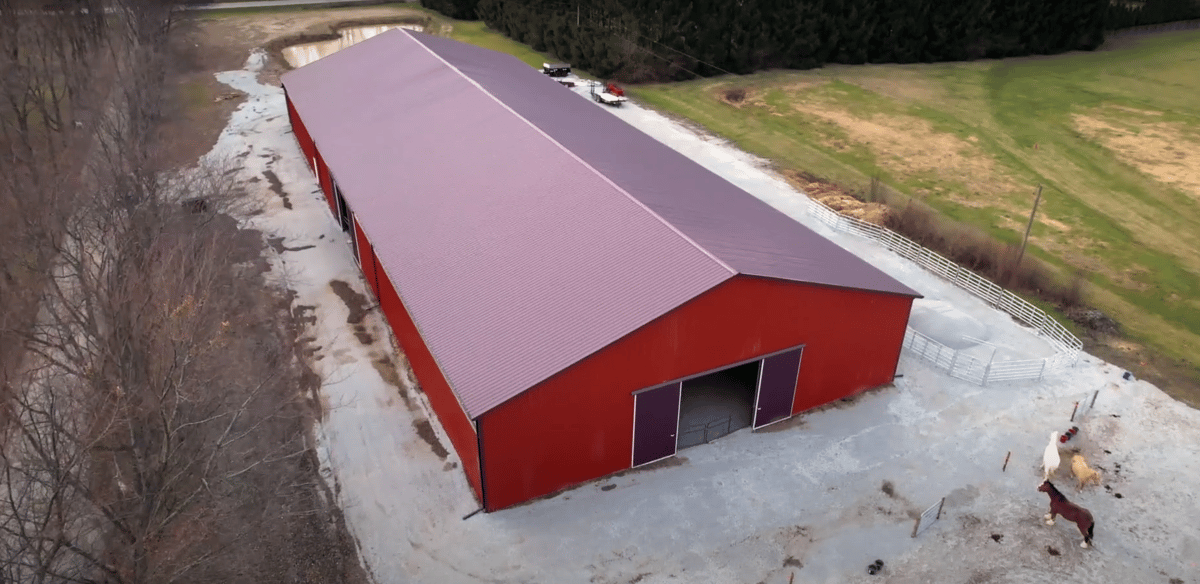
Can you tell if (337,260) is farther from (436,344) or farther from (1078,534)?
(1078,534)

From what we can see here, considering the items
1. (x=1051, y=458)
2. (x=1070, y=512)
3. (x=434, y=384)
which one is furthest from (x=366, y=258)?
(x=1070, y=512)

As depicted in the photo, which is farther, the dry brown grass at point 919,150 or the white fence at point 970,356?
the dry brown grass at point 919,150

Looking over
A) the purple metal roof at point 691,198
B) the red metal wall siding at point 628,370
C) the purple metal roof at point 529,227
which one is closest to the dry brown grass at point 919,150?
the purple metal roof at point 691,198

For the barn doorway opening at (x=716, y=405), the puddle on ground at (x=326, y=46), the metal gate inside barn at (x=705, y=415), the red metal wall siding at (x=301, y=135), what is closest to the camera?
the metal gate inside barn at (x=705, y=415)

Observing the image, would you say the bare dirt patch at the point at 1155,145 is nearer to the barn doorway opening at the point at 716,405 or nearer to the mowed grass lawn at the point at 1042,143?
the mowed grass lawn at the point at 1042,143

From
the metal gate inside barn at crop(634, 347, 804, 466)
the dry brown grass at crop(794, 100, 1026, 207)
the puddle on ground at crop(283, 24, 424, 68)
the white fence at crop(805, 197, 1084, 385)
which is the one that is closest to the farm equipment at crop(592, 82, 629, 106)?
the dry brown grass at crop(794, 100, 1026, 207)

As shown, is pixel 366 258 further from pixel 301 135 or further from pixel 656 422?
pixel 301 135
